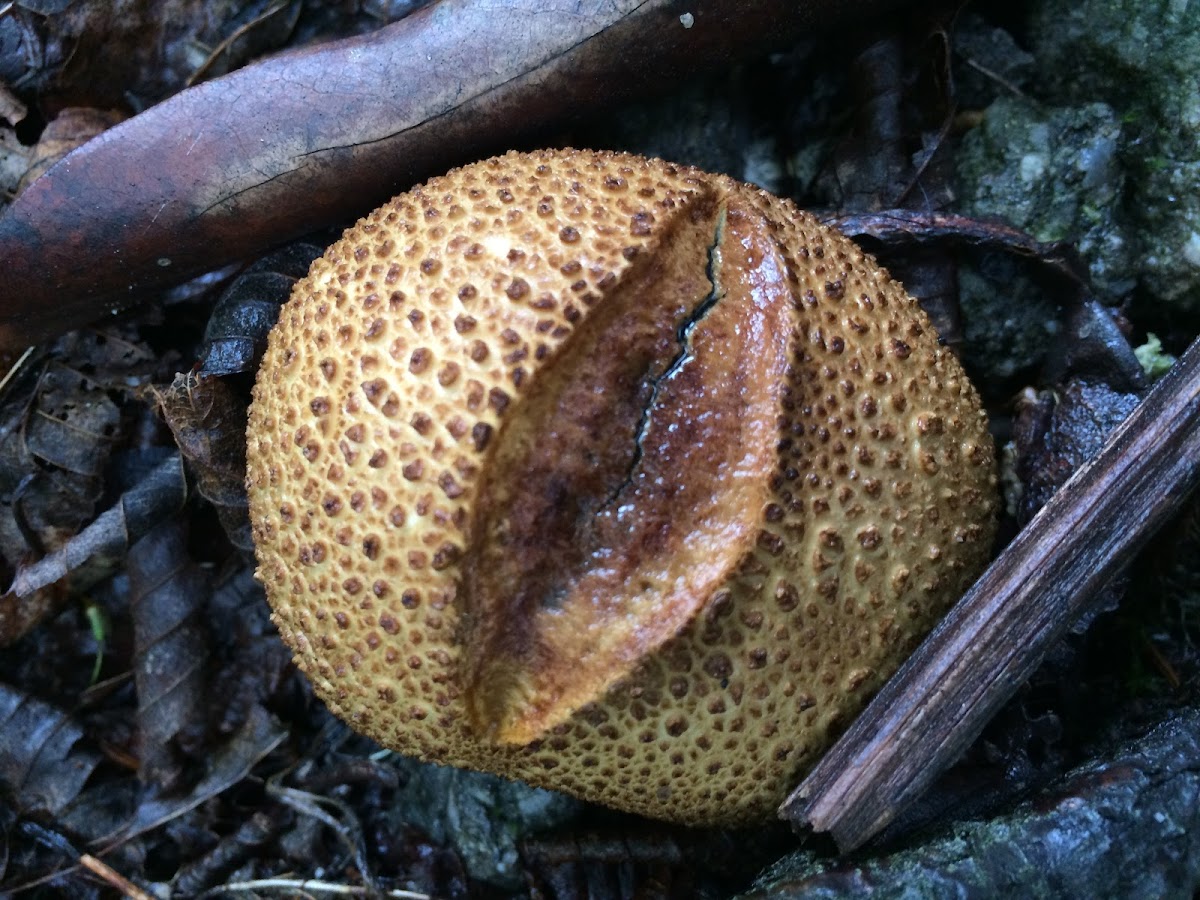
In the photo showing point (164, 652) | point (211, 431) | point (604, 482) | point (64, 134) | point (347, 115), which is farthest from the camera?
point (164, 652)

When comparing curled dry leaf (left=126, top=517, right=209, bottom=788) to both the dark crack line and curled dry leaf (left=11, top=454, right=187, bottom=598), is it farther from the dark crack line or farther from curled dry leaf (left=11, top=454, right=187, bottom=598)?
the dark crack line

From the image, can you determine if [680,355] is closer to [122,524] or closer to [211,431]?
[211,431]

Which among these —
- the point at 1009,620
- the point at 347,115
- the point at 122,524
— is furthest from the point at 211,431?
the point at 1009,620

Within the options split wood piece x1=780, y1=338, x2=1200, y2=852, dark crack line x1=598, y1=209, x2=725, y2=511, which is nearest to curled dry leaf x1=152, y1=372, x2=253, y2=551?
dark crack line x1=598, y1=209, x2=725, y2=511

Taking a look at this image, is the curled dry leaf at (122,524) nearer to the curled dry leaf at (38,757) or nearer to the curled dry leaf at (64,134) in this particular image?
the curled dry leaf at (38,757)

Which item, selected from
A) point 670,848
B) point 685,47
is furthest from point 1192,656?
point 685,47

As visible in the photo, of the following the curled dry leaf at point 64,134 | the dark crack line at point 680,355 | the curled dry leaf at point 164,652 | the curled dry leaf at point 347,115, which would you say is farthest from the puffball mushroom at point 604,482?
the curled dry leaf at point 64,134

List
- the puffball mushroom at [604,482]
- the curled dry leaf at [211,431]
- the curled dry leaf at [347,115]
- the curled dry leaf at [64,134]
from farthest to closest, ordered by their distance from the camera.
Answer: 1. the curled dry leaf at [64,134]
2. the curled dry leaf at [211,431]
3. the curled dry leaf at [347,115]
4. the puffball mushroom at [604,482]
